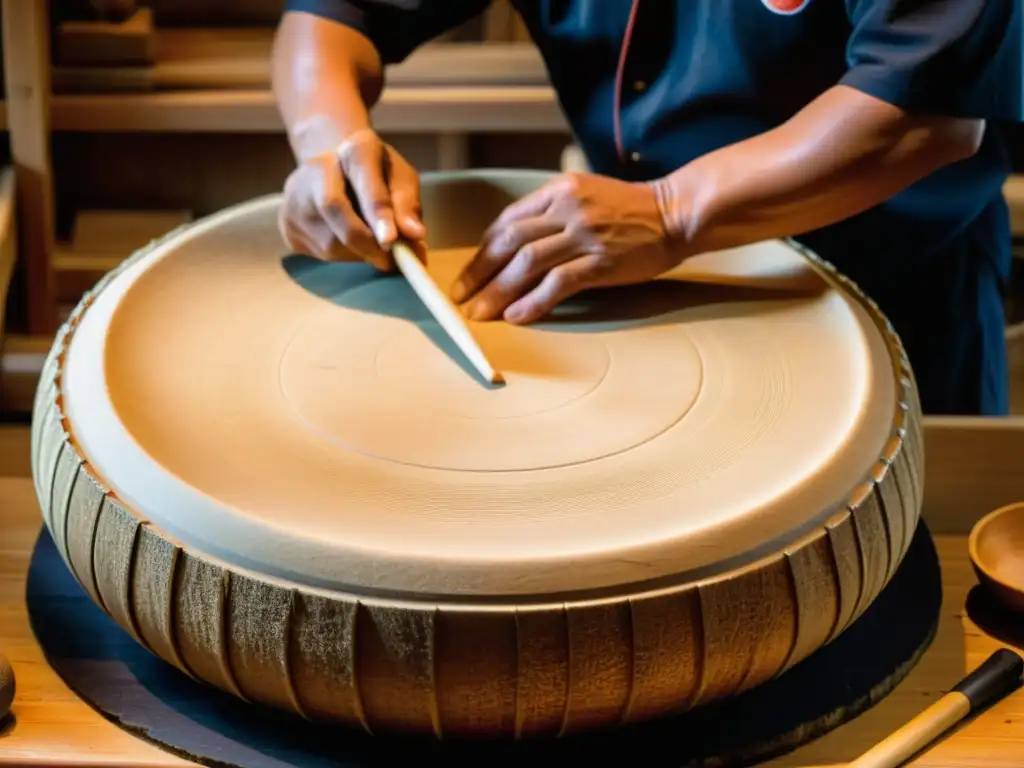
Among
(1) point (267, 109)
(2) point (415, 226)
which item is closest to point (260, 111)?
(1) point (267, 109)

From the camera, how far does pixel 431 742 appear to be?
0.94m

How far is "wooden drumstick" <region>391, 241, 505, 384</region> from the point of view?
107 cm

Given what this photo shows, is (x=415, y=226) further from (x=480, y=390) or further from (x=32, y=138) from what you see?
(x=32, y=138)

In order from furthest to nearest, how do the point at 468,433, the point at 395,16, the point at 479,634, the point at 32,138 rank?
the point at 32,138 < the point at 395,16 < the point at 468,433 < the point at 479,634

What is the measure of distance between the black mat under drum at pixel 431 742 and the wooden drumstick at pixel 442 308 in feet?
0.98

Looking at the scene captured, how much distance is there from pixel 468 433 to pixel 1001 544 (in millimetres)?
572

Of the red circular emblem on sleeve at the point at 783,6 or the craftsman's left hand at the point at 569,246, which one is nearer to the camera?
the craftsman's left hand at the point at 569,246

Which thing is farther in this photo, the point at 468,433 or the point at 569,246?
the point at 569,246

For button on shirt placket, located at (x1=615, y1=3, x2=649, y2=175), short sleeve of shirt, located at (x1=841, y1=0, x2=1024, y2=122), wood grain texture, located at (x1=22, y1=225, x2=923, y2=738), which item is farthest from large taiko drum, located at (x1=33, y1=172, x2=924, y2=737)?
button on shirt placket, located at (x1=615, y1=3, x2=649, y2=175)

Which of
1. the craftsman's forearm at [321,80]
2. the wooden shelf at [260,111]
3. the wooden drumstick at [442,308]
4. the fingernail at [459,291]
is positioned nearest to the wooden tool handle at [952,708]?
the wooden drumstick at [442,308]

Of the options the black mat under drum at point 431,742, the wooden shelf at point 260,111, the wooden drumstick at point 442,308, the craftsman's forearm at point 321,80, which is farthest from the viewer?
the wooden shelf at point 260,111

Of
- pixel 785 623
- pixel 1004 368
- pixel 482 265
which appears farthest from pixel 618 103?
pixel 785 623

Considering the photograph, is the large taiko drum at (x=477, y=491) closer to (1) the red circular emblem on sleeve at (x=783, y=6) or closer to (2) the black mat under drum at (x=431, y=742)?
(2) the black mat under drum at (x=431, y=742)

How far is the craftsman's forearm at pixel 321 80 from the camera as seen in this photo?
1301mm
